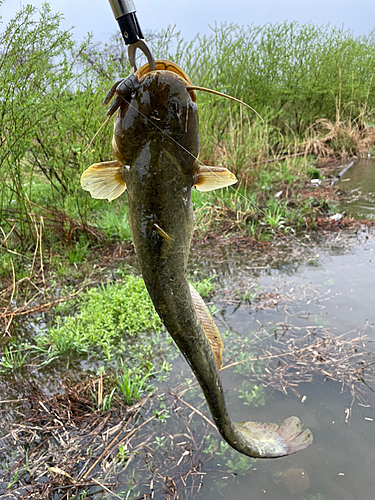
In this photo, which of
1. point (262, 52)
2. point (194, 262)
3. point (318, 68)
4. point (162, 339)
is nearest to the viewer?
point (162, 339)

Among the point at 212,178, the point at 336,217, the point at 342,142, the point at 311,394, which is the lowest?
the point at 342,142

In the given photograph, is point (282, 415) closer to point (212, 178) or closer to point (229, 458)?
point (229, 458)

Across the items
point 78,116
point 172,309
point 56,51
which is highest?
point 56,51

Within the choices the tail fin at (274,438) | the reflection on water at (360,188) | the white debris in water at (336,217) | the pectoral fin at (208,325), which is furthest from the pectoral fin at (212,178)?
the reflection on water at (360,188)

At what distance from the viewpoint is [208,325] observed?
4.01 feet

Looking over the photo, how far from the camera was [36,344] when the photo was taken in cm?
325

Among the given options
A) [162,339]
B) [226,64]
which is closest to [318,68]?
[226,64]

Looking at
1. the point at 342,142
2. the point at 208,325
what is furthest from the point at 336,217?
the point at 342,142

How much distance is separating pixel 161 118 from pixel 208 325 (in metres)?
0.70

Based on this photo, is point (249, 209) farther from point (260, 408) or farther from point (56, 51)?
point (260, 408)

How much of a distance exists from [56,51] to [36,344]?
135 inches

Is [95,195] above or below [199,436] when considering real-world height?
above

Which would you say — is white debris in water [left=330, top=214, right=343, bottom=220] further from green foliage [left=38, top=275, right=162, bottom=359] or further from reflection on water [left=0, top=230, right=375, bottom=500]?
green foliage [left=38, top=275, right=162, bottom=359]

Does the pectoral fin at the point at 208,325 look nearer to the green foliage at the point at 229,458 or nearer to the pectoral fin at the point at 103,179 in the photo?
the pectoral fin at the point at 103,179
